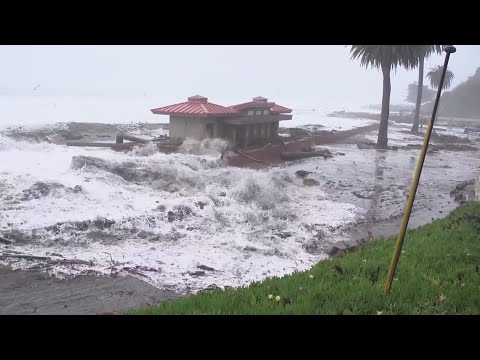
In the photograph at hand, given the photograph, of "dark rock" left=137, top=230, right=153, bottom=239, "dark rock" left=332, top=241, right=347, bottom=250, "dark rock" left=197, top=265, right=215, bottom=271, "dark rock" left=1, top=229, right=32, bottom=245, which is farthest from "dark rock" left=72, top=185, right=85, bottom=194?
"dark rock" left=332, top=241, right=347, bottom=250

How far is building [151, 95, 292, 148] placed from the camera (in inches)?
913

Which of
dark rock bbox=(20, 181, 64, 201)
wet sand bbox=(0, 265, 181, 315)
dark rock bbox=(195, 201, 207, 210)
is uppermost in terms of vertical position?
dark rock bbox=(20, 181, 64, 201)

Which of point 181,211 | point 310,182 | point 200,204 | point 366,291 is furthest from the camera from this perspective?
point 310,182

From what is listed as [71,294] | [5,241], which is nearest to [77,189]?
[5,241]

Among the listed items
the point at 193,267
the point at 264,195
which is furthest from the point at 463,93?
the point at 193,267

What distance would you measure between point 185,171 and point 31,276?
961 cm

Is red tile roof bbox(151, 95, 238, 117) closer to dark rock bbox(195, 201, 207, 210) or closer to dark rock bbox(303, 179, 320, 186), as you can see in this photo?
dark rock bbox(303, 179, 320, 186)

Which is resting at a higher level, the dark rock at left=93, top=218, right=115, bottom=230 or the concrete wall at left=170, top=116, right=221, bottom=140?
the concrete wall at left=170, top=116, right=221, bottom=140

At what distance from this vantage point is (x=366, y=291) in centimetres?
552

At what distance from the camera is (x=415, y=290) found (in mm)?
5629

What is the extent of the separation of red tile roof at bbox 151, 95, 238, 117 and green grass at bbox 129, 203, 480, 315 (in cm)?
1587

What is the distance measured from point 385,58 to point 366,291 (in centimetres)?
3134

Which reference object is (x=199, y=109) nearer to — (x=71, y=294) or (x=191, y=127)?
(x=191, y=127)

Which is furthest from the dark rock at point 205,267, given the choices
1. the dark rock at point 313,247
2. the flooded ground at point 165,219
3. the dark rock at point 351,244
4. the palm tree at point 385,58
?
the palm tree at point 385,58
